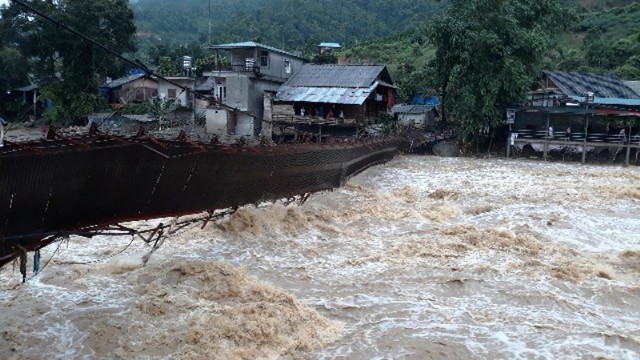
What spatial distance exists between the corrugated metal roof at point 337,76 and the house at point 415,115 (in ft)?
8.11

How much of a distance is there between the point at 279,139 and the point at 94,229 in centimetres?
2117

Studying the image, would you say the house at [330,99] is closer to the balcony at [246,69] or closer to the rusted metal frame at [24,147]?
the balcony at [246,69]

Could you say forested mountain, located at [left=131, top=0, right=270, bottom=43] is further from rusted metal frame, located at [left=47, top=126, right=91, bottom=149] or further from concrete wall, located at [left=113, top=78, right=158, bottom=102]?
rusted metal frame, located at [left=47, top=126, right=91, bottom=149]

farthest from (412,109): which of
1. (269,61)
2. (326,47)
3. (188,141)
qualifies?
(188,141)

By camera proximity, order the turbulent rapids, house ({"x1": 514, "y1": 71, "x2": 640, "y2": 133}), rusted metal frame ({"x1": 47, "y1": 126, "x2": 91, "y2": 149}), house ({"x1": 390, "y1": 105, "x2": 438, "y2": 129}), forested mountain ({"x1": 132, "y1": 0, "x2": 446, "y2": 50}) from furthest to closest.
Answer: forested mountain ({"x1": 132, "y1": 0, "x2": 446, "y2": 50})
house ({"x1": 390, "y1": 105, "x2": 438, "y2": 129})
house ({"x1": 514, "y1": 71, "x2": 640, "y2": 133})
rusted metal frame ({"x1": 47, "y1": 126, "x2": 91, "y2": 149})
the turbulent rapids

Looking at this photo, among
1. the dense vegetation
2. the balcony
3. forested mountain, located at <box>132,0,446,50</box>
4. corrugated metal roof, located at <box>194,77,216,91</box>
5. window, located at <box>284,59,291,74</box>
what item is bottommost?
corrugated metal roof, located at <box>194,77,216,91</box>

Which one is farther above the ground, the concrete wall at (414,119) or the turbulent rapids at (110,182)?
the concrete wall at (414,119)

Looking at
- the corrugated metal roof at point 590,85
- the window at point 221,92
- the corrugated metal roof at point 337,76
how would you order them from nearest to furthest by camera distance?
the corrugated metal roof at point 590,85, the corrugated metal roof at point 337,76, the window at point 221,92

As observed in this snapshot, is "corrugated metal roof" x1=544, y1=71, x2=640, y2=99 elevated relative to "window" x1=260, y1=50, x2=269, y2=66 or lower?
lower

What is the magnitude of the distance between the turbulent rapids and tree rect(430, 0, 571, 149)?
16.5 m

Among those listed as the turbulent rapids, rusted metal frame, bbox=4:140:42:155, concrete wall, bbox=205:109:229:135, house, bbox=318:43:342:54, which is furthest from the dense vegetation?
rusted metal frame, bbox=4:140:42:155

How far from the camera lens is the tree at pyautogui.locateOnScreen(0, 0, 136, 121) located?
29953 mm

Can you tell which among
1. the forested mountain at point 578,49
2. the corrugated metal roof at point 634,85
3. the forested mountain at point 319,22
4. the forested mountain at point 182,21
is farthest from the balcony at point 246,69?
the forested mountain at point 182,21

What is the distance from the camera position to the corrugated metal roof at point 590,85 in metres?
26.1
